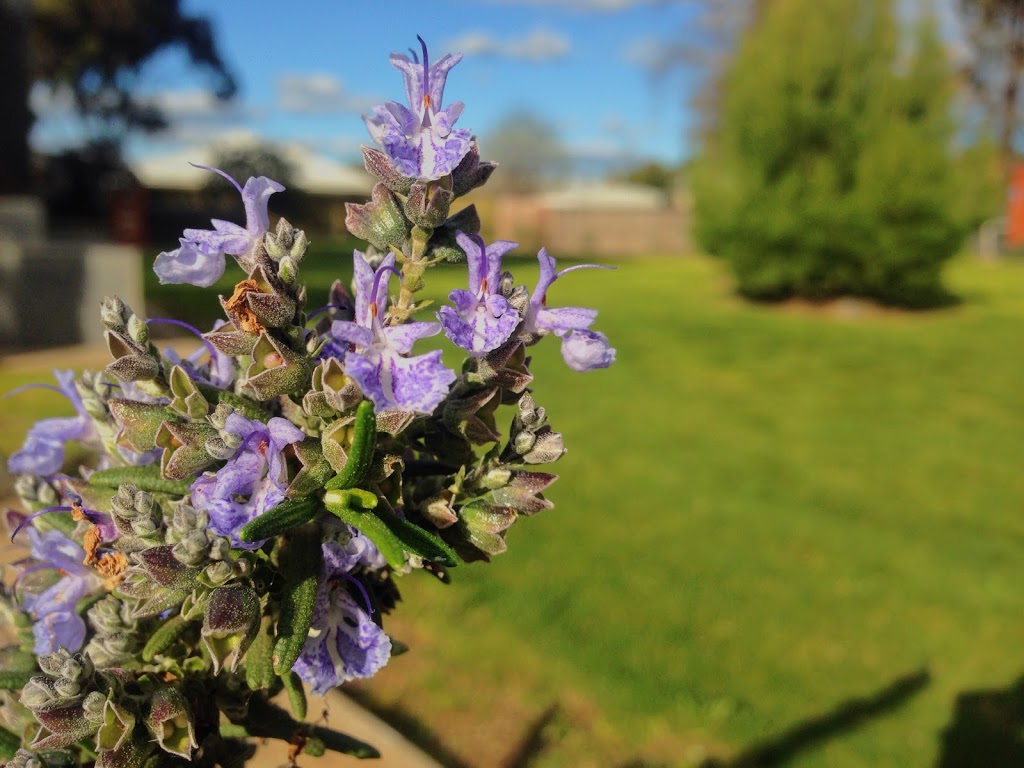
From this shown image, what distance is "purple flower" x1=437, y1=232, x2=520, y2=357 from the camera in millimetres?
863

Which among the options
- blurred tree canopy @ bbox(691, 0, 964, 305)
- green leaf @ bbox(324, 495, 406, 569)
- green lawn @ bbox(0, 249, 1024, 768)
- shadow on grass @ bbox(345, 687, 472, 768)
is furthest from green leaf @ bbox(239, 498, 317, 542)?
blurred tree canopy @ bbox(691, 0, 964, 305)

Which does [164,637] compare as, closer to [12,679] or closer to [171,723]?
[171,723]

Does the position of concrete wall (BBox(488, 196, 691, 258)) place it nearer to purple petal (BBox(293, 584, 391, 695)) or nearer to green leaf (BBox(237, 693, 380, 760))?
green leaf (BBox(237, 693, 380, 760))

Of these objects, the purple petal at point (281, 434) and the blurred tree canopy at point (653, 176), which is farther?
the blurred tree canopy at point (653, 176)

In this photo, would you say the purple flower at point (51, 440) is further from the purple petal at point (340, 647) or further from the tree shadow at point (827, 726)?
the tree shadow at point (827, 726)

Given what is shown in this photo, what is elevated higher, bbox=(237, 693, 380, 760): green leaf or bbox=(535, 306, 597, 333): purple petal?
bbox=(535, 306, 597, 333): purple petal

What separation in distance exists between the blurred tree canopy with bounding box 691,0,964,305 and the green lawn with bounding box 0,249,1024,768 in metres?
5.77

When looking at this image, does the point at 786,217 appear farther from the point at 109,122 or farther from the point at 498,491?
the point at 109,122

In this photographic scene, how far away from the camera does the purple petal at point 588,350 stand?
0.98 metres

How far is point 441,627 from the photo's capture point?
405 centimetres

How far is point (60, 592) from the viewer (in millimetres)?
1030

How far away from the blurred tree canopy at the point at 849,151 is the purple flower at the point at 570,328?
14365 millimetres

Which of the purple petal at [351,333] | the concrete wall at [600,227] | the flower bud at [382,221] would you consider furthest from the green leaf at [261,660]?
the concrete wall at [600,227]

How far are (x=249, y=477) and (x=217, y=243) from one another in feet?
0.87
